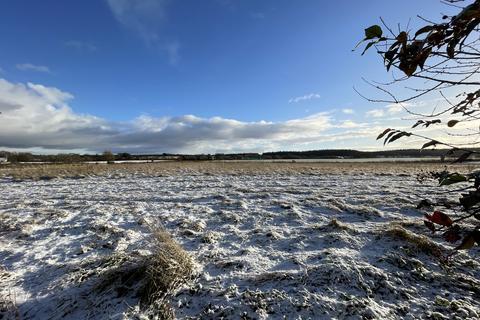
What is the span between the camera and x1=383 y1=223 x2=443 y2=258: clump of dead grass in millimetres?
4504

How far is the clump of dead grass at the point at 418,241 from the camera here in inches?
177

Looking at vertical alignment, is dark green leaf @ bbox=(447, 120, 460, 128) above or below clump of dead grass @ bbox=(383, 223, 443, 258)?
above

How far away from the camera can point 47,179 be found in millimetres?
17406

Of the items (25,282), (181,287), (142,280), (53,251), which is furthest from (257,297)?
(53,251)

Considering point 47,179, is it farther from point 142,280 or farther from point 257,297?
point 257,297

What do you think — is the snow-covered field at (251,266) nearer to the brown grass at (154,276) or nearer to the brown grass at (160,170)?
the brown grass at (154,276)

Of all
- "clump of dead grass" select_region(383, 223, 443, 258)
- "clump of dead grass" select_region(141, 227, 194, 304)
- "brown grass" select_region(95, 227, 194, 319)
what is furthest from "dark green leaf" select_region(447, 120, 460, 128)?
"clump of dead grass" select_region(383, 223, 443, 258)

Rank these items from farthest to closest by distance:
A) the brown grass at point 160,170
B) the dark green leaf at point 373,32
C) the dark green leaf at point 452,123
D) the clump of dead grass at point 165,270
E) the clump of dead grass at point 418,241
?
the brown grass at point 160,170 → the clump of dead grass at point 418,241 → the clump of dead grass at point 165,270 → the dark green leaf at point 452,123 → the dark green leaf at point 373,32

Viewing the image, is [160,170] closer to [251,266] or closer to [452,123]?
[251,266]

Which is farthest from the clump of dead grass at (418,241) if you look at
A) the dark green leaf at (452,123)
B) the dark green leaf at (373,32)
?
the dark green leaf at (373,32)

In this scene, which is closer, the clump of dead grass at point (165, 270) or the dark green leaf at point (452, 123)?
the dark green leaf at point (452, 123)

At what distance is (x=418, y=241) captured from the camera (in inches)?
187

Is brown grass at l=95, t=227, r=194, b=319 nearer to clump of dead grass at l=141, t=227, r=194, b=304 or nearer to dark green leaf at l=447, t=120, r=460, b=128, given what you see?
clump of dead grass at l=141, t=227, r=194, b=304

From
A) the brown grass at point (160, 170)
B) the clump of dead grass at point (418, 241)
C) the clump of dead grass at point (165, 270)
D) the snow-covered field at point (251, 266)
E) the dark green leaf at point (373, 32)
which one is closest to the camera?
the dark green leaf at point (373, 32)
